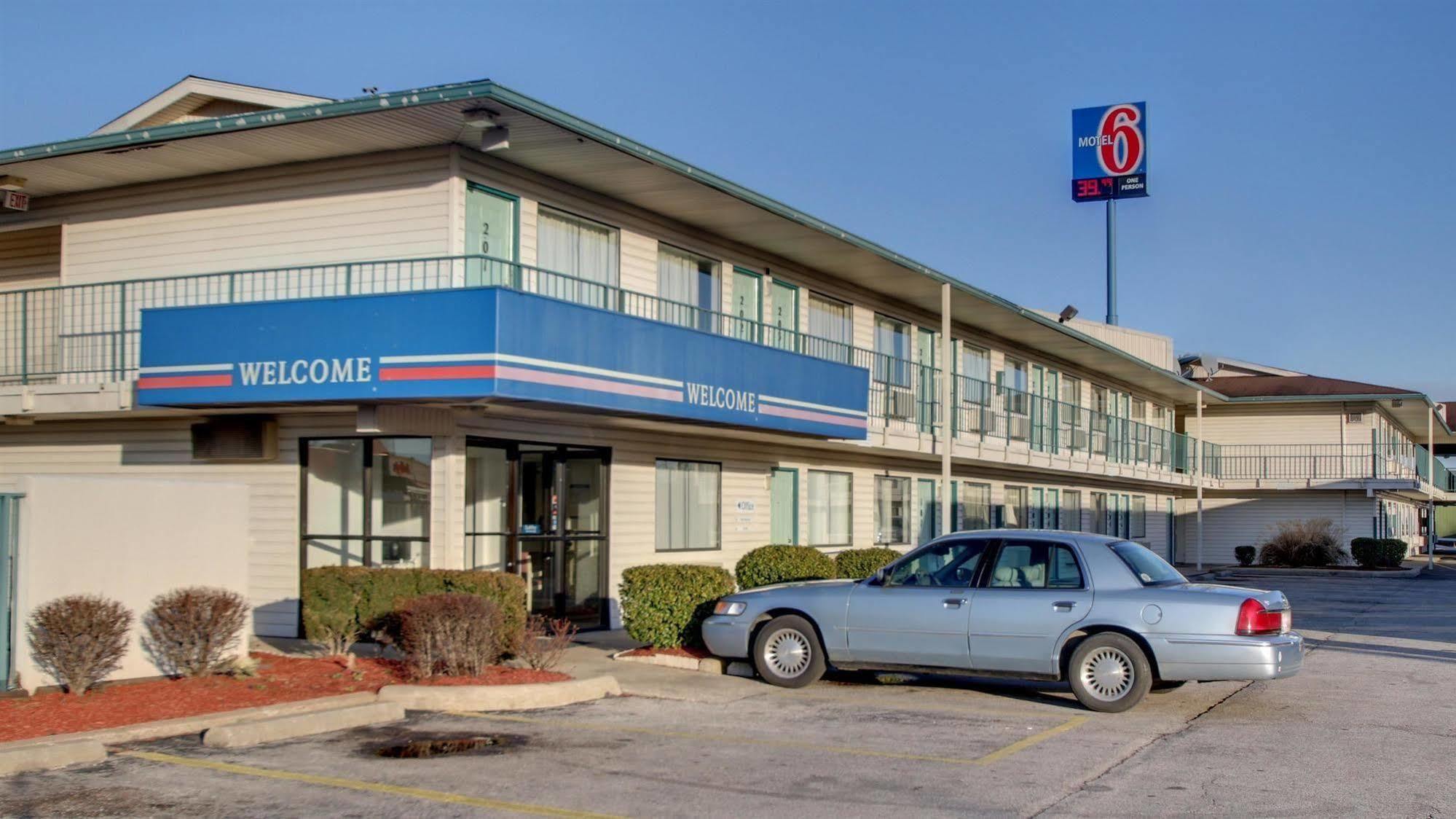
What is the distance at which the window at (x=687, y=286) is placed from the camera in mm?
19734

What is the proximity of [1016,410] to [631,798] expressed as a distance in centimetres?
2329

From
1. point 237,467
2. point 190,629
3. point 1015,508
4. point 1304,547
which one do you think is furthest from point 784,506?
point 1304,547

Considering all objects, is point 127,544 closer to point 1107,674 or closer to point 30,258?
point 1107,674

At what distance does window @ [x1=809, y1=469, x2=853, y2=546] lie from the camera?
2430 centimetres

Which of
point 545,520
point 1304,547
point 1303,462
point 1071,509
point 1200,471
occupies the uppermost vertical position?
point 1303,462

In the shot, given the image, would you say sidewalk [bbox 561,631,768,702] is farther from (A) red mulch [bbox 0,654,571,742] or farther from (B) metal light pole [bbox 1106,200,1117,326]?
(B) metal light pole [bbox 1106,200,1117,326]

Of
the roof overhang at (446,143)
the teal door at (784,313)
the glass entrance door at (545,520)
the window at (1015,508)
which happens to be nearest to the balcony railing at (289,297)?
the teal door at (784,313)

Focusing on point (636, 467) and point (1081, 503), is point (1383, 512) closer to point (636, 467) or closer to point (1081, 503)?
point (1081, 503)

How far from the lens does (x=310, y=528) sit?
16.9 metres

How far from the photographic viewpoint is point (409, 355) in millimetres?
13766

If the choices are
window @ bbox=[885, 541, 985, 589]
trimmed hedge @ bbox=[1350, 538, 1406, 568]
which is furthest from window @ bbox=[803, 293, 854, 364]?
trimmed hedge @ bbox=[1350, 538, 1406, 568]

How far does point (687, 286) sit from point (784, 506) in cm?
472

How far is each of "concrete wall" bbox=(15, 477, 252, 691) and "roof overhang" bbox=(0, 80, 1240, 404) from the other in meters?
4.15

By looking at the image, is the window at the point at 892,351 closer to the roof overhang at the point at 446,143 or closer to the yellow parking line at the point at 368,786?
the roof overhang at the point at 446,143
